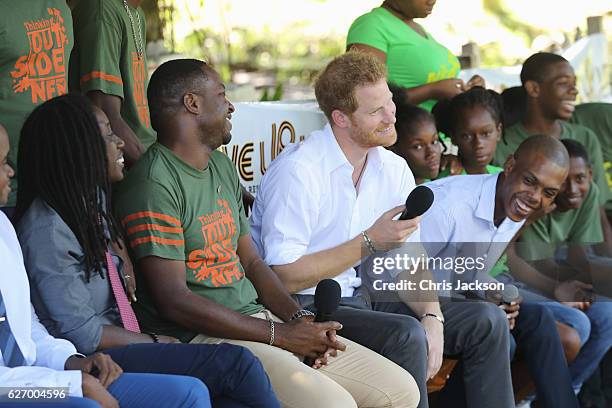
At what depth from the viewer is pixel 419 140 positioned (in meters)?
5.62

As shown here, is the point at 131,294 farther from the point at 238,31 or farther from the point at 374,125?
the point at 238,31

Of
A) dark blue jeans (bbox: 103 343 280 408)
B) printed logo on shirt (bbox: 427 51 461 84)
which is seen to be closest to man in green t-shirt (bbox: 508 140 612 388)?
printed logo on shirt (bbox: 427 51 461 84)

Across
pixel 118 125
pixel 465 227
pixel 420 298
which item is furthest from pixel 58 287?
pixel 465 227

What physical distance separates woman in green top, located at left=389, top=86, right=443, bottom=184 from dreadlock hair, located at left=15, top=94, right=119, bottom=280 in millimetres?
2308

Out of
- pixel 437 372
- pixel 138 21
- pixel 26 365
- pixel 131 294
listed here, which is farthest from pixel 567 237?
pixel 26 365

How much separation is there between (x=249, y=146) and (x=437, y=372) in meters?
1.46

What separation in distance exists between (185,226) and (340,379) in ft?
2.55

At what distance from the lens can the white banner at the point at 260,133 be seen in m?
5.27

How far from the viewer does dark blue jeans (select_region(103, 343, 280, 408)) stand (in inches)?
134

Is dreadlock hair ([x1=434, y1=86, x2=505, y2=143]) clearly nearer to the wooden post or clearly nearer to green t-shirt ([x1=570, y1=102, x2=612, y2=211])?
green t-shirt ([x1=570, y1=102, x2=612, y2=211])

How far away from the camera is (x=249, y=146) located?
5316 millimetres

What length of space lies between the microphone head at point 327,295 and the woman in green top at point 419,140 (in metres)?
1.96

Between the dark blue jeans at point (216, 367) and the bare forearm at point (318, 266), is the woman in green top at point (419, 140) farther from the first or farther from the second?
the dark blue jeans at point (216, 367)

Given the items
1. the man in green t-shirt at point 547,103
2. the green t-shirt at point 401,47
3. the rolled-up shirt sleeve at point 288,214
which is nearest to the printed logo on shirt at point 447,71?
the green t-shirt at point 401,47
